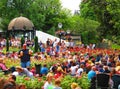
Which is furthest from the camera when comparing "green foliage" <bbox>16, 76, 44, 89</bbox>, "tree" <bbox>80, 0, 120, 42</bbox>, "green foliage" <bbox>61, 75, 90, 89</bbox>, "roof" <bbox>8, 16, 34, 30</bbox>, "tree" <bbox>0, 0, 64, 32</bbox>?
"tree" <bbox>0, 0, 64, 32</bbox>

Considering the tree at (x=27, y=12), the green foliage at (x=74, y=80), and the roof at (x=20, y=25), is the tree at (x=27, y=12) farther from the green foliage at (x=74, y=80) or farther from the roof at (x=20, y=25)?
the green foliage at (x=74, y=80)

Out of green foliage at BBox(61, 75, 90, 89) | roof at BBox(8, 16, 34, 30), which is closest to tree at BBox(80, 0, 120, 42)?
roof at BBox(8, 16, 34, 30)

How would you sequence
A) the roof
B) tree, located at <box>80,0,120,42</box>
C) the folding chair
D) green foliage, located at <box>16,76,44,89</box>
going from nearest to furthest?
1. green foliage, located at <box>16,76,44,89</box>
2. the folding chair
3. tree, located at <box>80,0,120,42</box>
4. the roof

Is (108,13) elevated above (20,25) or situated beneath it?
elevated above

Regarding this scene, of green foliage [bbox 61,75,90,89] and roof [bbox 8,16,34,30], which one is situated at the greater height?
roof [bbox 8,16,34,30]

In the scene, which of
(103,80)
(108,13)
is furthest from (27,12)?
(103,80)

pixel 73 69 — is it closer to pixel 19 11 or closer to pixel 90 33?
pixel 90 33

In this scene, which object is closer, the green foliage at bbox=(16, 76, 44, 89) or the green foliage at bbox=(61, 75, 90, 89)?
the green foliage at bbox=(16, 76, 44, 89)

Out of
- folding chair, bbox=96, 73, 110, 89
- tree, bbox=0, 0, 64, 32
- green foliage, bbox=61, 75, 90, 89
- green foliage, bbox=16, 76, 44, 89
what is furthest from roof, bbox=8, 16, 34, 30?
green foliage, bbox=16, 76, 44, 89

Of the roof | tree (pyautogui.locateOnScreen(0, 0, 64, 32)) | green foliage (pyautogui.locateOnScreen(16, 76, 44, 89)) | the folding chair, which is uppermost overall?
tree (pyautogui.locateOnScreen(0, 0, 64, 32))

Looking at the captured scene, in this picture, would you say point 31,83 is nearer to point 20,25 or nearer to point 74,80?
point 74,80

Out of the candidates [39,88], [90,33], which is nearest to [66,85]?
[39,88]

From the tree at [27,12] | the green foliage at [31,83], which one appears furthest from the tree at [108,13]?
the green foliage at [31,83]

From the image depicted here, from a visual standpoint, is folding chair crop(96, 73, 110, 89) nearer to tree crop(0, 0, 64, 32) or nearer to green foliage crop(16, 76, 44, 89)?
green foliage crop(16, 76, 44, 89)
